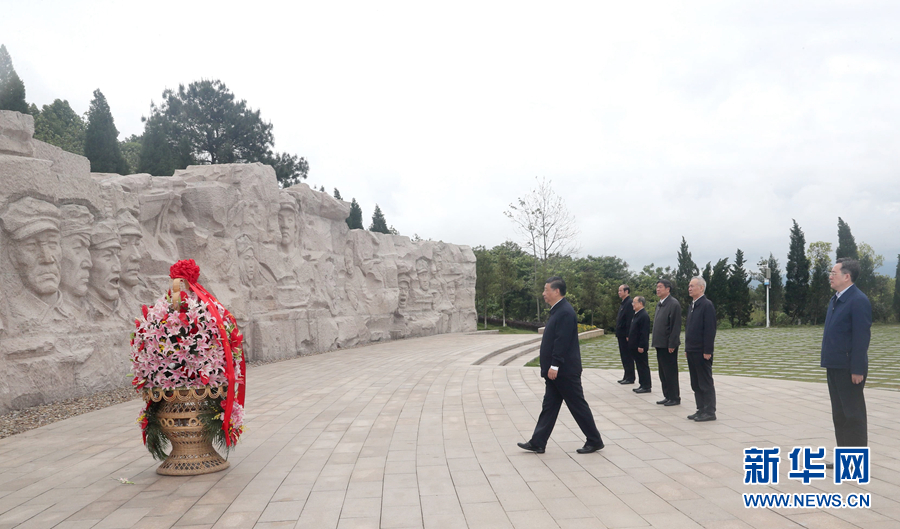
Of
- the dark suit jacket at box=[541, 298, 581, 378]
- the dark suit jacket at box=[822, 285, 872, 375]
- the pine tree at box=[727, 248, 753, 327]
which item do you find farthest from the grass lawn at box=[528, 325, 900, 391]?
the pine tree at box=[727, 248, 753, 327]

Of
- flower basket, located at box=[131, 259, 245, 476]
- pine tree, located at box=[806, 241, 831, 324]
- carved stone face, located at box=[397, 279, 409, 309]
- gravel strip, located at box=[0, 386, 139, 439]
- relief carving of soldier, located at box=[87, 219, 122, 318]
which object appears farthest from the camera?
pine tree, located at box=[806, 241, 831, 324]

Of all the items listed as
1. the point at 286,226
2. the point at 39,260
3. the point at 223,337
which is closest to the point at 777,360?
the point at 223,337

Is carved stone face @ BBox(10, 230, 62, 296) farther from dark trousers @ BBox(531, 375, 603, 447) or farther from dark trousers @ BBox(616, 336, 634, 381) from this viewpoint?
dark trousers @ BBox(616, 336, 634, 381)

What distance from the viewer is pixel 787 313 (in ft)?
104

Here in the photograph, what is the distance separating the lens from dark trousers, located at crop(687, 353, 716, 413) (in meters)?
6.20

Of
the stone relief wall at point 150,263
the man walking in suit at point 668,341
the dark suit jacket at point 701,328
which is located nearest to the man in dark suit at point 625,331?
the man walking in suit at point 668,341

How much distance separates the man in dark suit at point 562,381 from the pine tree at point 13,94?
1652 cm

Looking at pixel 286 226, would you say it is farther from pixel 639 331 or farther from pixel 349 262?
pixel 639 331

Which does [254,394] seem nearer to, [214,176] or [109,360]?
[109,360]

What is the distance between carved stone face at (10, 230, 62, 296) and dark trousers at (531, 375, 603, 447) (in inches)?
275

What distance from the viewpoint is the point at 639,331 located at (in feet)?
27.1

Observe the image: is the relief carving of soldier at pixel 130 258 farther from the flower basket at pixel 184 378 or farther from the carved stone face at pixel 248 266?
the flower basket at pixel 184 378

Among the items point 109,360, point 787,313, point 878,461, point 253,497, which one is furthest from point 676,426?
point 787,313

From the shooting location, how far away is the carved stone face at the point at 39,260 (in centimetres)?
752
